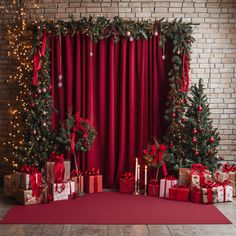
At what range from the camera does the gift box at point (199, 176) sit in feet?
21.6

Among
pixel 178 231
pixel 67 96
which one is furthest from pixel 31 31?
pixel 178 231

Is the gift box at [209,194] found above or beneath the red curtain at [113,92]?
beneath

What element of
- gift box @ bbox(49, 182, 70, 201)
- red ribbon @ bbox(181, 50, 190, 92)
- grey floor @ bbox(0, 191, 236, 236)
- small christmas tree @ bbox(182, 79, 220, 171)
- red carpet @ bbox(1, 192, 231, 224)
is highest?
red ribbon @ bbox(181, 50, 190, 92)

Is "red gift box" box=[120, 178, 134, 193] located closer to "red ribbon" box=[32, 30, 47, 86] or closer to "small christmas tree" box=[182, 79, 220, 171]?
"small christmas tree" box=[182, 79, 220, 171]

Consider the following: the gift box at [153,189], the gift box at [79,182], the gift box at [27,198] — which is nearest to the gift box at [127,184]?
the gift box at [153,189]

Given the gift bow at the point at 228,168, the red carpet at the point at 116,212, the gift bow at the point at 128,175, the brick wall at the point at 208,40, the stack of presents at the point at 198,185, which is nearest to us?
the red carpet at the point at 116,212

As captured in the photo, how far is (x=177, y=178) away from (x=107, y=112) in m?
1.48

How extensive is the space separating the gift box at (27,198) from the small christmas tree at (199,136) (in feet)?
7.07

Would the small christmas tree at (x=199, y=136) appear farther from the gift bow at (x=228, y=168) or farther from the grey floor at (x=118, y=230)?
the grey floor at (x=118, y=230)

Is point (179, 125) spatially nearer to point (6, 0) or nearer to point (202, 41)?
point (202, 41)

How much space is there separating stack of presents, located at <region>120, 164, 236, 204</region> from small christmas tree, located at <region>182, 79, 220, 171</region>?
7.9 inches

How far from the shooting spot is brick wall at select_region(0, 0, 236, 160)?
297 inches

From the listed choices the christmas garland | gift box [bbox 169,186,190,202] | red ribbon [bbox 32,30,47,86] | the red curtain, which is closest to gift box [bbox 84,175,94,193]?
the red curtain

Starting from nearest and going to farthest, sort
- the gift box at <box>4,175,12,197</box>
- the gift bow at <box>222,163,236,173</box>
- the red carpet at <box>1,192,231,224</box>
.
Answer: the red carpet at <box>1,192,231,224</box>, the gift box at <box>4,175,12,197</box>, the gift bow at <box>222,163,236,173</box>
